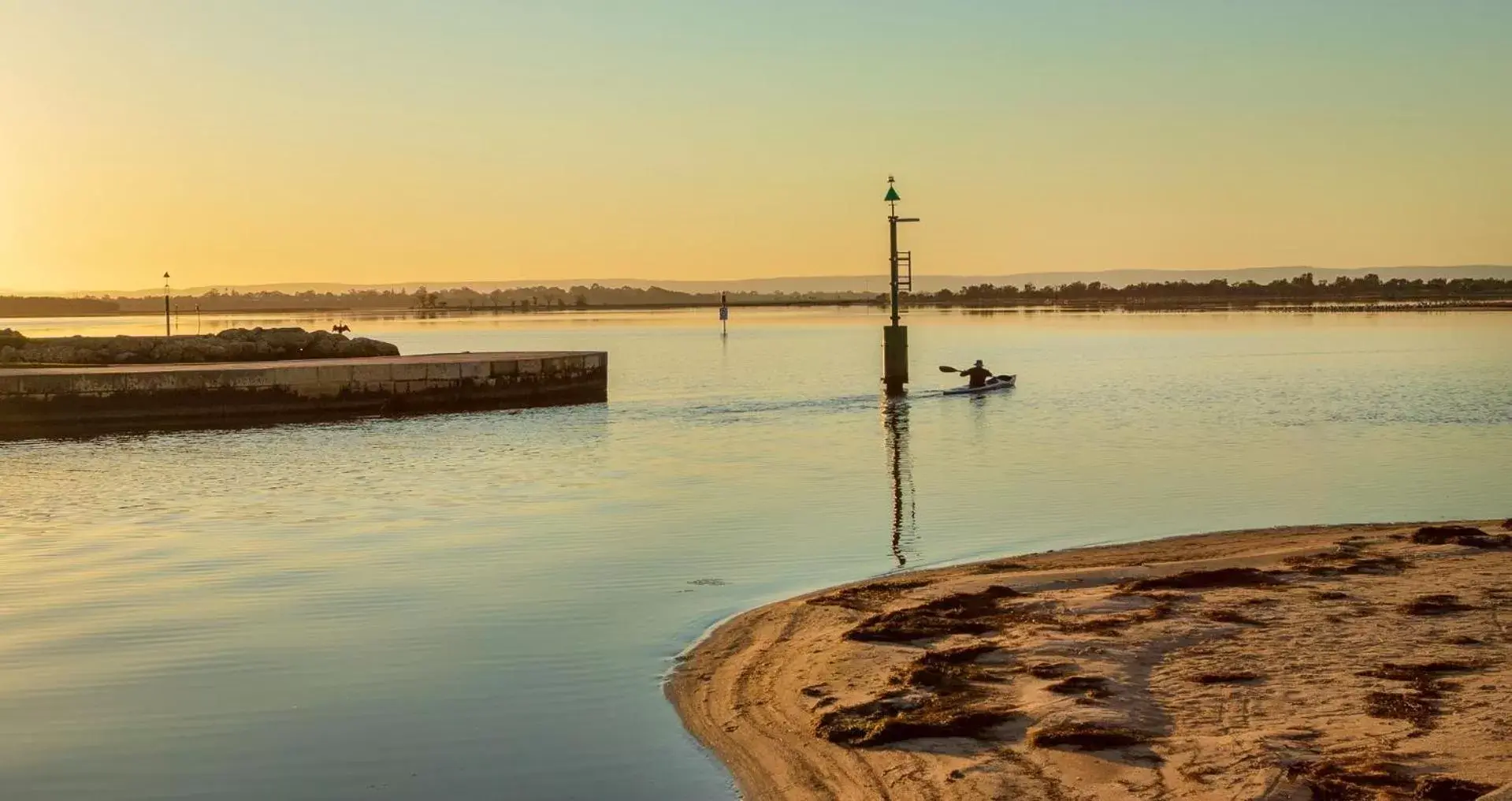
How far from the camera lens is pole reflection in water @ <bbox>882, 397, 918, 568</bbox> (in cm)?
1622

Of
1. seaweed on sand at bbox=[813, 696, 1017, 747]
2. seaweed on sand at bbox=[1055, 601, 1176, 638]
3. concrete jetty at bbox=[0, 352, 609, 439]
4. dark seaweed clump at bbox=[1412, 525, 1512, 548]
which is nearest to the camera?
seaweed on sand at bbox=[813, 696, 1017, 747]

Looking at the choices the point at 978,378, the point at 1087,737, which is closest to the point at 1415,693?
the point at 1087,737

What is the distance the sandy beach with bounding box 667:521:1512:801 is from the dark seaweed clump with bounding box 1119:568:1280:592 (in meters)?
0.03

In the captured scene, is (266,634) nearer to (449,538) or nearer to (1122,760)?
(449,538)

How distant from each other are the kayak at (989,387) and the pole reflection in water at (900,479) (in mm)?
3783

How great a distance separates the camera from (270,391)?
3503cm

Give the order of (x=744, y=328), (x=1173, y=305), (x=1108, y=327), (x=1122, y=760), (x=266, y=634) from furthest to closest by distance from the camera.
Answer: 1. (x=1173, y=305)
2. (x=744, y=328)
3. (x=1108, y=327)
4. (x=266, y=634)
5. (x=1122, y=760)

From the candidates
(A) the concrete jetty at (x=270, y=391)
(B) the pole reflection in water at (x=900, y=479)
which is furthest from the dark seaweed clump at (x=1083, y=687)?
(A) the concrete jetty at (x=270, y=391)

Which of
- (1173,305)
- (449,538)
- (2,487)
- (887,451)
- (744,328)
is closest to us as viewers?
(449,538)

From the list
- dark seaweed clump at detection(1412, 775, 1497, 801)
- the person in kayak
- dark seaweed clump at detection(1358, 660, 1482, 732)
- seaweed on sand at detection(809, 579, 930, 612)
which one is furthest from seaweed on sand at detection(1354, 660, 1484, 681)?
the person in kayak

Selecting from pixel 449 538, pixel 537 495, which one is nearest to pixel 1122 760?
pixel 449 538

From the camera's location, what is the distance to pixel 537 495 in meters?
21.0

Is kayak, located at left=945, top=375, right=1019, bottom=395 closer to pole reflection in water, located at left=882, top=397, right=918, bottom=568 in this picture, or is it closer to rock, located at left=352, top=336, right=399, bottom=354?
pole reflection in water, located at left=882, top=397, right=918, bottom=568

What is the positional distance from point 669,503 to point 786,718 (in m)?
11.5
